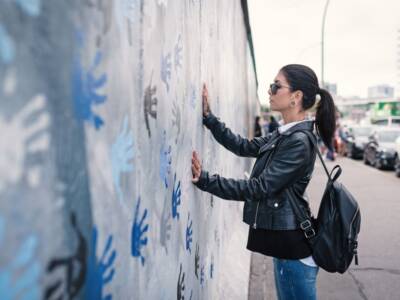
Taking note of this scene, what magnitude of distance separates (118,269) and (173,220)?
69cm

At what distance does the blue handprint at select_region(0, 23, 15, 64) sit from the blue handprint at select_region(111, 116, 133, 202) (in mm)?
419

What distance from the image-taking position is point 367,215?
7.90m

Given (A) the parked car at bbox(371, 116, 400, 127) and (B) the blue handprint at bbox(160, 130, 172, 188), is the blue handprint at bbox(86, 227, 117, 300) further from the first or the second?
(A) the parked car at bbox(371, 116, 400, 127)

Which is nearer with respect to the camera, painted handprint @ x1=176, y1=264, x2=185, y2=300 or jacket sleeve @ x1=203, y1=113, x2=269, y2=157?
painted handprint @ x1=176, y1=264, x2=185, y2=300

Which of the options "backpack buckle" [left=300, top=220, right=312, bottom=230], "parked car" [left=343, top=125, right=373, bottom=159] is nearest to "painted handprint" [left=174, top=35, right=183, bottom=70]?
"backpack buckle" [left=300, top=220, right=312, bottom=230]

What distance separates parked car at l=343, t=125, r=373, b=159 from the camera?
20500 mm

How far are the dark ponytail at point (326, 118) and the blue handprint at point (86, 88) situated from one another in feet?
5.54

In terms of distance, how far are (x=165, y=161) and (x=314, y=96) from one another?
1.11 meters

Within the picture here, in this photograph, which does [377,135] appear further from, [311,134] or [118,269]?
[118,269]

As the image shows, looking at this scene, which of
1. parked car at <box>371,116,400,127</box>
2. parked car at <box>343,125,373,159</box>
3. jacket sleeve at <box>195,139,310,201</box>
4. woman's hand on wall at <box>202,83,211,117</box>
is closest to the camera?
jacket sleeve at <box>195,139,310,201</box>

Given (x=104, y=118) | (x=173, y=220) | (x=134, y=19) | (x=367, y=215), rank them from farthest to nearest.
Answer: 1. (x=367, y=215)
2. (x=173, y=220)
3. (x=134, y=19)
4. (x=104, y=118)

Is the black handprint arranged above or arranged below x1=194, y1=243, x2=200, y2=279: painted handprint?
above

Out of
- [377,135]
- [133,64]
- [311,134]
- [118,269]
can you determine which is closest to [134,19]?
[133,64]

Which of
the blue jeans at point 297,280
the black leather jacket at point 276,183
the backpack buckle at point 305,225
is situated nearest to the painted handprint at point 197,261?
the black leather jacket at point 276,183
